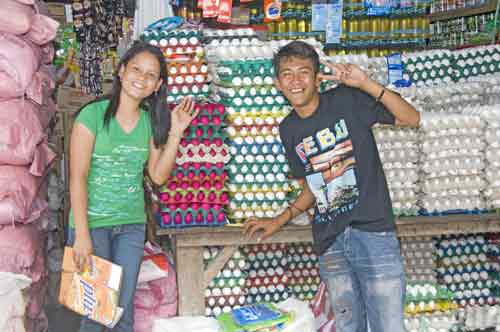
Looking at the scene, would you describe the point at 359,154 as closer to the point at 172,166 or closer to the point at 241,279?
the point at 172,166

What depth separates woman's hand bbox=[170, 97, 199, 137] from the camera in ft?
9.61

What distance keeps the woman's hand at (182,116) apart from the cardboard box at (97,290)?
2.45 ft

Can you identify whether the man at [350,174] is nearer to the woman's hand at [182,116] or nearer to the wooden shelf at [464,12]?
the woman's hand at [182,116]

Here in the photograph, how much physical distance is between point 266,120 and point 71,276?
1348 mm

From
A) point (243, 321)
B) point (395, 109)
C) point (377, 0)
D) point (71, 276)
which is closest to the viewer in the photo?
point (395, 109)

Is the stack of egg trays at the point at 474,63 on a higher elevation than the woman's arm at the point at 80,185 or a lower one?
higher

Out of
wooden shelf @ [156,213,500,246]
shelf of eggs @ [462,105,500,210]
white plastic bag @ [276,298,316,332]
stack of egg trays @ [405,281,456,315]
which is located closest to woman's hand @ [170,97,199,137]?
wooden shelf @ [156,213,500,246]

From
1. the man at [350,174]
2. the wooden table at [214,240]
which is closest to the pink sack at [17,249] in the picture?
the wooden table at [214,240]

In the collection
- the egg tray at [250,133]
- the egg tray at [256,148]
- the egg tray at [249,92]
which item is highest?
the egg tray at [249,92]

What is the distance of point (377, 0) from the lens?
677 centimetres

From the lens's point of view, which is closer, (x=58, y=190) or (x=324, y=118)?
(x=324, y=118)

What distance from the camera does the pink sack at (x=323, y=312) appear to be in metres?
3.30

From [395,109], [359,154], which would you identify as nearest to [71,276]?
[359,154]

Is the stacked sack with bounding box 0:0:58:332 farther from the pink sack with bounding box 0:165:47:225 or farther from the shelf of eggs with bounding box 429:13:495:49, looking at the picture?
the shelf of eggs with bounding box 429:13:495:49
